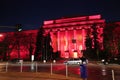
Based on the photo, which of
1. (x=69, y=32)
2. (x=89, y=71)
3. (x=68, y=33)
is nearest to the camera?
(x=89, y=71)

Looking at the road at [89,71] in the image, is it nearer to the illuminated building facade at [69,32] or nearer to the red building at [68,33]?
the red building at [68,33]

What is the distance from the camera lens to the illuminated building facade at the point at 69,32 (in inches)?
4166

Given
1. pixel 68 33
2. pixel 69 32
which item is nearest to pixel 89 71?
pixel 69 32

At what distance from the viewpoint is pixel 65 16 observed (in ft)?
383

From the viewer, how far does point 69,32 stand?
11094cm

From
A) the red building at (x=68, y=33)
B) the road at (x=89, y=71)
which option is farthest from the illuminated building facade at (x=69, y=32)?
the road at (x=89, y=71)

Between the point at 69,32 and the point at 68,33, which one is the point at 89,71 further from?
the point at 68,33

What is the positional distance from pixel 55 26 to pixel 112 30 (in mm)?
45739

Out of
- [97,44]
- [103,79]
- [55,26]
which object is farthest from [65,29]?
[103,79]

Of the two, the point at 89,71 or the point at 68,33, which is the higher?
the point at 68,33

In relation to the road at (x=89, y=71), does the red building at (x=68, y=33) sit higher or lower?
higher

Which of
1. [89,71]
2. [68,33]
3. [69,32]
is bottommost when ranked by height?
[89,71]

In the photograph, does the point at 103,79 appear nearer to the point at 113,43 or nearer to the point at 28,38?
the point at 113,43

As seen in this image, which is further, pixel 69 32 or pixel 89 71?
pixel 69 32
